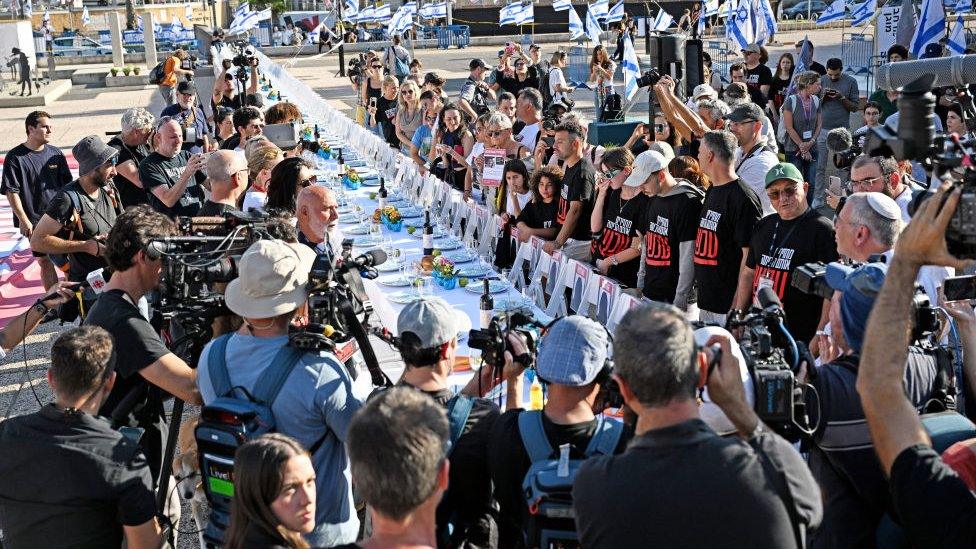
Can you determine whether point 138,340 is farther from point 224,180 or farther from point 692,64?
point 692,64

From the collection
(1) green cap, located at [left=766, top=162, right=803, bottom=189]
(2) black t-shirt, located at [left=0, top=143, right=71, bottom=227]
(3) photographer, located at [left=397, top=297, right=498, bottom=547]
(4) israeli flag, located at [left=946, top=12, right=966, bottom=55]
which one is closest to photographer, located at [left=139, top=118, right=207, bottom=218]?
(2) black t-shirt, located at [left=0, top=143, right=71, bottom=227]

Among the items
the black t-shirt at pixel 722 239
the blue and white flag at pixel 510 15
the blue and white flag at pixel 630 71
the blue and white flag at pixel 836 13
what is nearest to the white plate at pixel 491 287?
the black t-shirt at pixel 722 239

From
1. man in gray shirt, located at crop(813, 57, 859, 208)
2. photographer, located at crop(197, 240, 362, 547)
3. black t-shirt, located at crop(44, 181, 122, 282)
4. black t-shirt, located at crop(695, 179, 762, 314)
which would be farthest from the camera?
man in gray shirt, located at crop(813, 57, 859, 208)

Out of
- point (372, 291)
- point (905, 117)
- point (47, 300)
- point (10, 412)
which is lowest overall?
point (10, 412)

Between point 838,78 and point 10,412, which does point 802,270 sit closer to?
point 10,412

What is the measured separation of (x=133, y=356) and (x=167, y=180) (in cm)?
447

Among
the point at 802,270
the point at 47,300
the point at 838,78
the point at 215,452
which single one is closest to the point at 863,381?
the point at 802,270

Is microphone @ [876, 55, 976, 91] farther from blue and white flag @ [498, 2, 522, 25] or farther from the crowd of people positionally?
blue and white flag @ [498, 2, 522, 25]

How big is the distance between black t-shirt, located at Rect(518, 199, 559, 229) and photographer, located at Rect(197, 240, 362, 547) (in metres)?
4.54

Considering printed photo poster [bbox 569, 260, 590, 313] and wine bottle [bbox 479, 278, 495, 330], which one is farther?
printed photo poster [bbox 569, 260, 590, 313]

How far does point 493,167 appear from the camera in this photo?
9.46 meters

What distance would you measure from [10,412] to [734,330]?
5302 mm

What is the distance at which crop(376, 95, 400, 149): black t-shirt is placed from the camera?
1548cm

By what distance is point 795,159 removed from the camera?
12.9m
